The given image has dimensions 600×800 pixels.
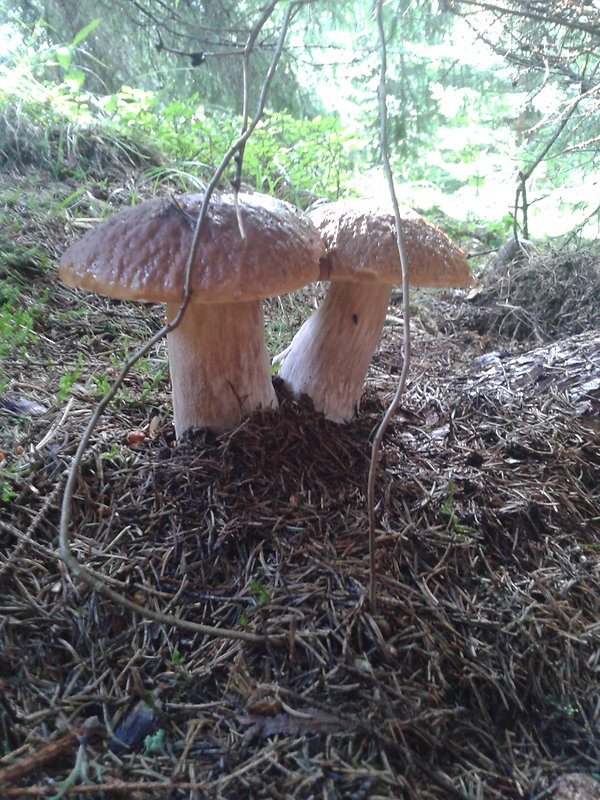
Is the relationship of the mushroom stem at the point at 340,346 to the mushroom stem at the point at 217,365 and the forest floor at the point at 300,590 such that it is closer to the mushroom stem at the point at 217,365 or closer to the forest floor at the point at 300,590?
the forest floor at the point at 300,590

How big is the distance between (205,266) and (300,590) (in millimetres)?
1259

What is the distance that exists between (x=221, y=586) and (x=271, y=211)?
5.11 ft

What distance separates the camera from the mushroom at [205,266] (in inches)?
72.1

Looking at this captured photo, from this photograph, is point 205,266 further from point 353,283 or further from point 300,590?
point 300,590

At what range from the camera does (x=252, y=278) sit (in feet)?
6.11

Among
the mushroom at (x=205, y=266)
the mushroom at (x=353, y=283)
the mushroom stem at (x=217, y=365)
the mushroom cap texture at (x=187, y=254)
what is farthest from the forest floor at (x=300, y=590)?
the mushroom cap texture at (x=187, y=254)

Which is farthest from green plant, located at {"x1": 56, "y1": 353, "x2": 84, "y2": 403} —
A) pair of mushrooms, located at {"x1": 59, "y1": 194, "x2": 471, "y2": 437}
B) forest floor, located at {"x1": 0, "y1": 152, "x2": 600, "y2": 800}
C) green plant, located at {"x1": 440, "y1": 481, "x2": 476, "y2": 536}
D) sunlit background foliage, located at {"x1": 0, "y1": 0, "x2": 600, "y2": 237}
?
sunlit background foliage, located at {"x1": 0, "y1": 0, "x2": 600, "y2": 237}

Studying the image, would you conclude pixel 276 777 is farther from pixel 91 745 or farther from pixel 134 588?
pixel 134 588

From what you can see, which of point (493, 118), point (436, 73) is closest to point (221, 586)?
point (436, 73)

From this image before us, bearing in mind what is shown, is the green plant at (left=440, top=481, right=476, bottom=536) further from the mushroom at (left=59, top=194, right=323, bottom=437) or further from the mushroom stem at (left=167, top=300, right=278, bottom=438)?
the mushroom at (left=59, top=194, right=323, bottom=437)

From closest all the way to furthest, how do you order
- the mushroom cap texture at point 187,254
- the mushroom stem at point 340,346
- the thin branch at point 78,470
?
the thin branch at point 78,470 < the mushroom cap texture at point 187,254 < the mushroom stem at point 340,346

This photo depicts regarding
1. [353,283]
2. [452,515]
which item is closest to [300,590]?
[452,515]

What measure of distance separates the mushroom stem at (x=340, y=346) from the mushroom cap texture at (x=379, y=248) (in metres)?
0.36

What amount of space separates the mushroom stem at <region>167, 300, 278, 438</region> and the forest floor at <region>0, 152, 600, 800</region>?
123mm
